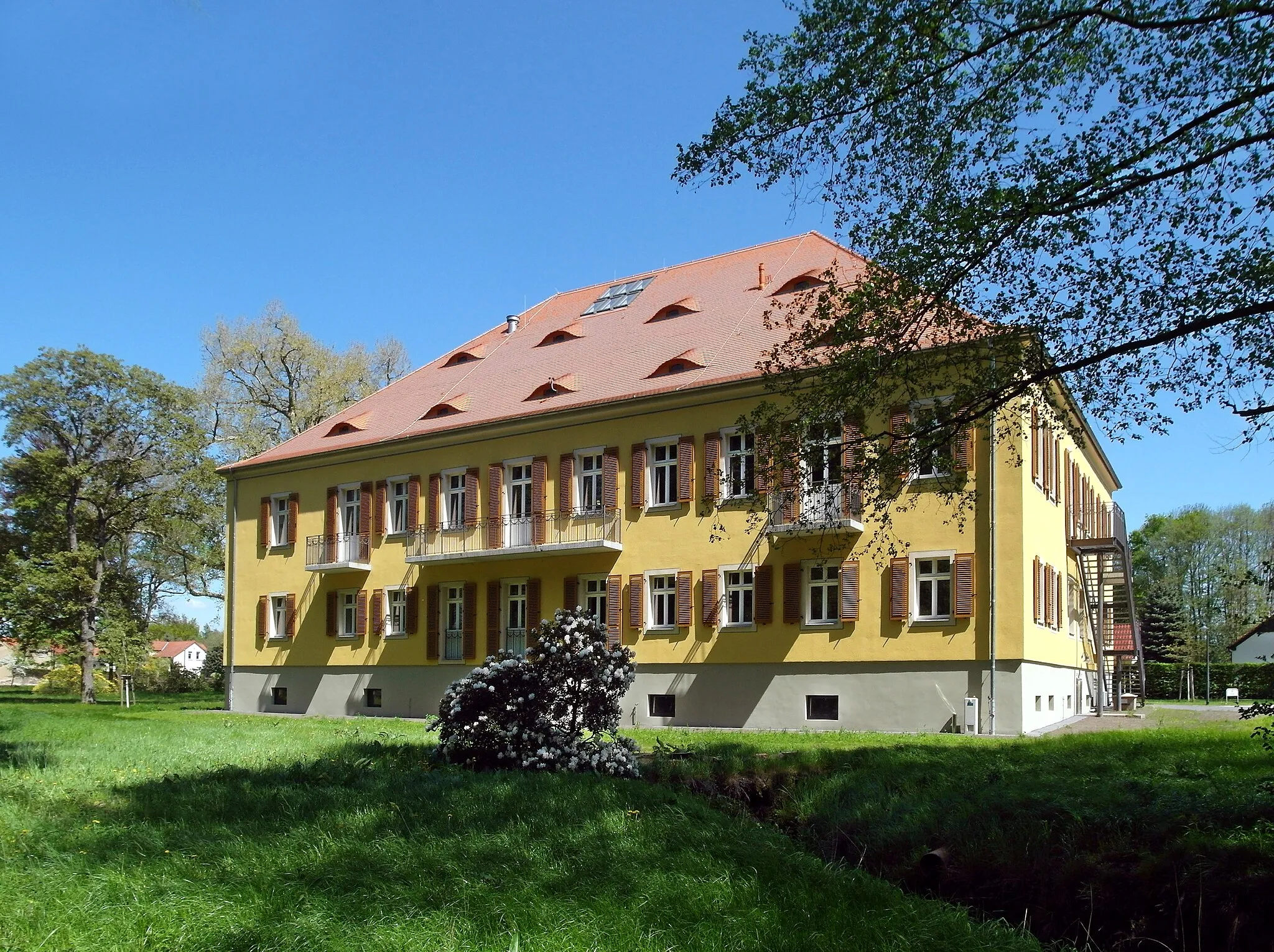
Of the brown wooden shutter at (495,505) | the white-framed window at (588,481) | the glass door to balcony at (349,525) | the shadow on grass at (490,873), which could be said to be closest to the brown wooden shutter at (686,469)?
the white-framed window at (588,481)

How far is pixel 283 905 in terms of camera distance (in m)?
6.38

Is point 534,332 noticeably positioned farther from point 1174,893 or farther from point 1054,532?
point 1174,893

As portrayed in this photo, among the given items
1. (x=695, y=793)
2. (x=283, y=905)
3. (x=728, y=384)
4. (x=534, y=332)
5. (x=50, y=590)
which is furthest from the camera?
(x=50, y=590)

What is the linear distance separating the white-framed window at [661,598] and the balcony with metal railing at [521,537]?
3.79ft

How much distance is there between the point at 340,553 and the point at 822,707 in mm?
14612

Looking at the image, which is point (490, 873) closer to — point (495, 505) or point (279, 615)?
point (495, 505)

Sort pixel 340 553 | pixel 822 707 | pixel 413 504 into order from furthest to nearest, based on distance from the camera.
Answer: pixel 340 553 → pixel 413 504 → pixel 822 707

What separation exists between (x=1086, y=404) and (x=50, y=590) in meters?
38.5

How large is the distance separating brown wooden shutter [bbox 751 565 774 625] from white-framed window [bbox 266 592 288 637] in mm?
15628

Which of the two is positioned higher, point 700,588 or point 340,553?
point 340,553

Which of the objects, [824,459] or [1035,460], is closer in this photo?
[824,459]

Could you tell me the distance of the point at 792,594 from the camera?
2316 cm

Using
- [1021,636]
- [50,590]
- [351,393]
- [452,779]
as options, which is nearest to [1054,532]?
[1021,636]

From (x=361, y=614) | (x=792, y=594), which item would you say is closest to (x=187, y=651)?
(x=361, y=614)
